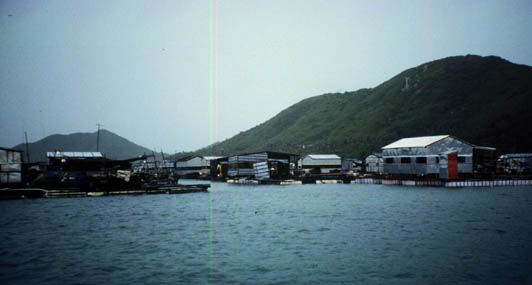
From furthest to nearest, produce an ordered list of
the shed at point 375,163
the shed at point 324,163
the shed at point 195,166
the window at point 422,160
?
the shed at point 195,166, the shed at point 324,163, the shed at point 375,163, the window at point 422,160

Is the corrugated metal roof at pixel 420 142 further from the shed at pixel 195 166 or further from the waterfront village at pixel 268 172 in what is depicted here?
the shed at pixel 195 166

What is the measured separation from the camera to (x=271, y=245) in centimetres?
2731

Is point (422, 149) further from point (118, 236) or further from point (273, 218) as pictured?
point (118, 236)

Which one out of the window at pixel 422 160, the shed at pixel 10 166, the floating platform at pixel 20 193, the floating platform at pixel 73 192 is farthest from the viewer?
the window at pixel 422 160

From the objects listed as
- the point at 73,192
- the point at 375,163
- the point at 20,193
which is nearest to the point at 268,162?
the point at 375,163

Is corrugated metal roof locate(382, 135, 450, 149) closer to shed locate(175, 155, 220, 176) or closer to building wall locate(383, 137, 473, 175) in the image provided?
building wall locate(383, 137, 473, 175)

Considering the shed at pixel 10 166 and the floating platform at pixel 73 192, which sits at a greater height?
the shed at pixel 10 166

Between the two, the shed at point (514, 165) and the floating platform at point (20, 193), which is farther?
the shed at point (514, 165)

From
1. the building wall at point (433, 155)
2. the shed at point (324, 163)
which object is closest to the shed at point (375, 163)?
the shed at point (324, 163)

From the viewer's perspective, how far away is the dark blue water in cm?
2030

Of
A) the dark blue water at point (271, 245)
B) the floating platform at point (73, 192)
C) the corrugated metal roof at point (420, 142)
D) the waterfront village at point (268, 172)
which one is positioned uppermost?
the corrugated metal roof at point (420, 142)

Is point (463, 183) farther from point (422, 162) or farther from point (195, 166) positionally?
point (195, 166)

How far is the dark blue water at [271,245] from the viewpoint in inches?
799

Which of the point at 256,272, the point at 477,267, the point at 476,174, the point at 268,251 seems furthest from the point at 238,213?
the point at 476,174
